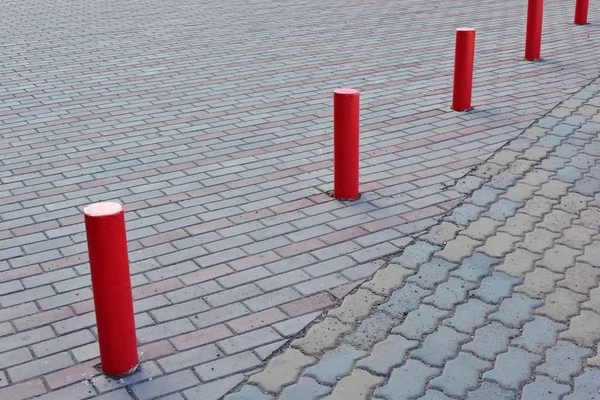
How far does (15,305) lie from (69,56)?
697cm

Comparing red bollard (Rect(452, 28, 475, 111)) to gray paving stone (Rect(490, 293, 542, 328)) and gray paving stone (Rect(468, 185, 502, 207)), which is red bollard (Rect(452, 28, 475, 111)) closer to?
gray paving stone (Rect(468, 185, 502, 207))

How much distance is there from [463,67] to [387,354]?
4.45 m

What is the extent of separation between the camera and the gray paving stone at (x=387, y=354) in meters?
3.91

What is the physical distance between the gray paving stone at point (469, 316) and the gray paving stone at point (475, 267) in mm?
285

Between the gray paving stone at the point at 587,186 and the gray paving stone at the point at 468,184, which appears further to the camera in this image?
the gray paving stone at the point at 468,184

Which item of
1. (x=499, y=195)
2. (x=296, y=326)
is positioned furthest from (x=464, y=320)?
(x=499, y=195)

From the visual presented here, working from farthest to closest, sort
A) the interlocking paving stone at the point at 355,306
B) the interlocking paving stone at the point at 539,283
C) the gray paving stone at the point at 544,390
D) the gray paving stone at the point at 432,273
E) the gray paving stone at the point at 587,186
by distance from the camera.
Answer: the gray paving stone at the point at 587,186
the gray paving stone at the point at 432,273
the interlocking paving stone at the point at 539,283
the interlocking paving stone at the point at 355,306
the gray paving stone at the point at 544,390

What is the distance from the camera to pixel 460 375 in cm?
384

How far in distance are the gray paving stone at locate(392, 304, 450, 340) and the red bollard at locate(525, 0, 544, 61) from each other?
6.25 m

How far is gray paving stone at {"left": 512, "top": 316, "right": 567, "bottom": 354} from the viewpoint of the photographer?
407cm

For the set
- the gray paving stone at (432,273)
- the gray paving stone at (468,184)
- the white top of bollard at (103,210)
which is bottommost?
the gray paving stone at (432,273)

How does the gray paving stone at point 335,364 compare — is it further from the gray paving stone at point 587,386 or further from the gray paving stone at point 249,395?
the gray paving stone at point 587,386

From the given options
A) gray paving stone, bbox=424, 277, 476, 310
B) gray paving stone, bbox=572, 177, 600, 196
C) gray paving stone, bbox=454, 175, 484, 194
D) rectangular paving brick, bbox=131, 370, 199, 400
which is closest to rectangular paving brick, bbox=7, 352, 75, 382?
rectangular paving brick, bbox=131, 370, 199, 400

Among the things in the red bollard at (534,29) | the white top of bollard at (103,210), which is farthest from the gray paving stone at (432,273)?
the red bollard at (534,29)
